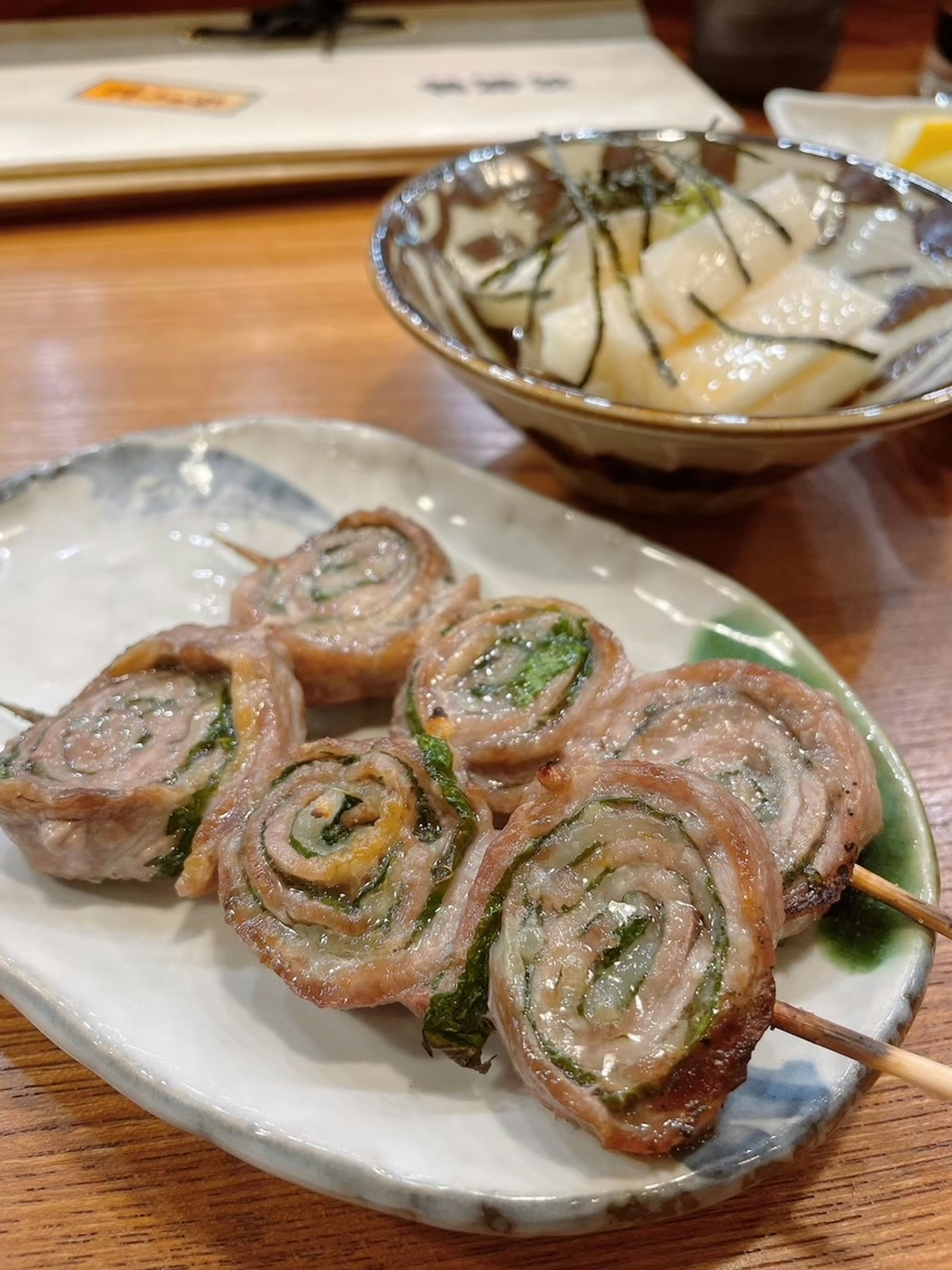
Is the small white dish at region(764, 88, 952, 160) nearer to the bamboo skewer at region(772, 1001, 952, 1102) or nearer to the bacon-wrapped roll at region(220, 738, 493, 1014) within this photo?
the bacon-wrapped roll at region(220, 738, 493, 1014)

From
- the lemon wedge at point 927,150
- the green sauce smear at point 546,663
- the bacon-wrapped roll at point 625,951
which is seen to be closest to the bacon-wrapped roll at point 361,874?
the bacon-wrapped roll at point 625,951

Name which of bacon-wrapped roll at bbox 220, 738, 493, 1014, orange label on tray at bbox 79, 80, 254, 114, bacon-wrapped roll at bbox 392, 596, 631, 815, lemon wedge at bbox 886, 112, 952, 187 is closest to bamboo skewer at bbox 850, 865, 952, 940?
bacon-wrapped roll at bbox 392, 596, 631, 815

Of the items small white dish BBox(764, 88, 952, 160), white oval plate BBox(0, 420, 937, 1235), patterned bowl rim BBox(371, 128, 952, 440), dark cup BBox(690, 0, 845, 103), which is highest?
dark cup BBox(690, 0, 845, 103)

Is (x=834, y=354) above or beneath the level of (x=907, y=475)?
above

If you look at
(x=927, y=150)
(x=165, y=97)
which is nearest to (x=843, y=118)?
(x=927, y=150)

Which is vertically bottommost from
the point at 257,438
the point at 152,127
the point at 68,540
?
the point at 68,540

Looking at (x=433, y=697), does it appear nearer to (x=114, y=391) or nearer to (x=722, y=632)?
(x=722, y=632)

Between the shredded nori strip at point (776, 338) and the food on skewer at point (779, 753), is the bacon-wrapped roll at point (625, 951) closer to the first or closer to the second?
the food on skewer at point (779, 753)

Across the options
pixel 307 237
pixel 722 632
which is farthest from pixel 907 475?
pixel 307 237
